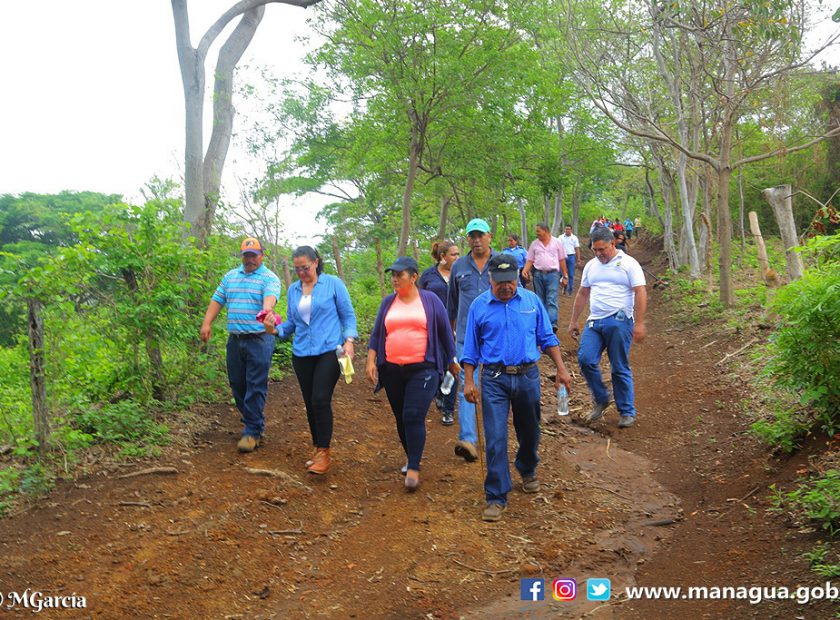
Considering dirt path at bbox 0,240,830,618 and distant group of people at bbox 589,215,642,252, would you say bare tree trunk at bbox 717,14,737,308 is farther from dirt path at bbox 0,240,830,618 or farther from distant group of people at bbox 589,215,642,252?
dirt path at bbox 0,240,830,618

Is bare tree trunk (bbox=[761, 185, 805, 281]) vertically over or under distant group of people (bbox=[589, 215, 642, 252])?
under

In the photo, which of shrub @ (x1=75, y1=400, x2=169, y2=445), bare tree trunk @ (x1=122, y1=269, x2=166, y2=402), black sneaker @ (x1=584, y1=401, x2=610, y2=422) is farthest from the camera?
black sneaker @ (x1=584, y1=401, x2=610, y2=422)

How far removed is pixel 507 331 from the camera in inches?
209

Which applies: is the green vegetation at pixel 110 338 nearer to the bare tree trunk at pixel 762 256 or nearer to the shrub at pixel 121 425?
the shrub at pixel 121 425

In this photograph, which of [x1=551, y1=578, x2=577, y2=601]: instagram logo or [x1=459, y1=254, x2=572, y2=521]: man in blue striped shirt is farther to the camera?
[x1=459, y1=254, x2=572, y2=521]: man in blue striped shirt

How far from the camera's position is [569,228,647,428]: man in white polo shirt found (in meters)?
7.27

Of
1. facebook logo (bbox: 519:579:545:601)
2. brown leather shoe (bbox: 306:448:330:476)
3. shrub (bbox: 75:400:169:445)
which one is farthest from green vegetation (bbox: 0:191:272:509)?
facebook logo (bbox: 519:579:545:601)

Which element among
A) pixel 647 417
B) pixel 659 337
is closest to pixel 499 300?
pixel 647 417

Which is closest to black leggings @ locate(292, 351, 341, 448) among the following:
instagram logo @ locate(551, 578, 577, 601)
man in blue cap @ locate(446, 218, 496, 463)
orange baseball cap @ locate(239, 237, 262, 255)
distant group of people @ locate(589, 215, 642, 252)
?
orange baseball cap @ locate(239, 237, 262, 255)

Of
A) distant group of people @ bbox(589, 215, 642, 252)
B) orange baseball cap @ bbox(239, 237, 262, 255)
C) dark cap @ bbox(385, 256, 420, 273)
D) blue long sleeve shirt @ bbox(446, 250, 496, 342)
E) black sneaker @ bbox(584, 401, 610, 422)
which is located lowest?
black sneaker @ bbox(584, 401, 610, 422)

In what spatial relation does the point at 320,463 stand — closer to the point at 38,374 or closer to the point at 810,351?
the point at 38,374

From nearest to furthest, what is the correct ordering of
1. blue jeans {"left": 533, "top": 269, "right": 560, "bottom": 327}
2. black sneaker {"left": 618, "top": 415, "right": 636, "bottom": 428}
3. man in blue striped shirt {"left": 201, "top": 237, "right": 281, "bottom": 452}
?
man in blue striped shirt {"left": 201, "top": 237, "right": 281, "bottom": 452}
black sneaker {"left": 618, "top": 415, "right": 636, "bottom": 428}
blue jeans {"left": 533, "top": 269, "right": 560, "bottom": 327}

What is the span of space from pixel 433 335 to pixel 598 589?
2369 millimetres

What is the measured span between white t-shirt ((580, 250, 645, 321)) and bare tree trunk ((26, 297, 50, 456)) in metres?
5.03
